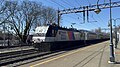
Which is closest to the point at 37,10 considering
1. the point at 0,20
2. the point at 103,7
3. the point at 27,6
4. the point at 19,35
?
the point at 27,6

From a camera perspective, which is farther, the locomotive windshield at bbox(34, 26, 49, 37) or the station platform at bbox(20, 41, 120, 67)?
the locomotive windshield at bbox(34, 26, 49, 37)

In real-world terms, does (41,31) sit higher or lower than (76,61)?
higher

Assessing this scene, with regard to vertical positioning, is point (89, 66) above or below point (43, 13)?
below

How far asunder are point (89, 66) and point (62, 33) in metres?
21.1

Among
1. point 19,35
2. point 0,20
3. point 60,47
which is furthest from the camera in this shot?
point 19,35

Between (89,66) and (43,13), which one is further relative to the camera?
(43,13)

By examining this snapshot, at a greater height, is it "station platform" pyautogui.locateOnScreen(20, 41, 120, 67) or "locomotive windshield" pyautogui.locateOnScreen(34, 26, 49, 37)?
"locomotive windshield" pyautogui.locateOnScreen(34, 26, 49, 37)

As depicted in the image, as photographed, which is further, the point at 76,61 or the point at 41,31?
the point at 41,31

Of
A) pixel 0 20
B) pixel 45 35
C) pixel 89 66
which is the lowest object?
pixel 89 66

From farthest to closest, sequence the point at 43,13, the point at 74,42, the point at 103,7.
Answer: the point at 43,13, the point at 74,42, the point at 103,7

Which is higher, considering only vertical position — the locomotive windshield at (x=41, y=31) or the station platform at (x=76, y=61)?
the locomotive windshield at (x=41, y=31)

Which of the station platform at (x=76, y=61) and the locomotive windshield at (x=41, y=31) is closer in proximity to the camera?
the station platform at (x=76, y=61)

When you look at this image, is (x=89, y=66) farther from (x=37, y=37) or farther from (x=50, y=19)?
(x=50, y=19)

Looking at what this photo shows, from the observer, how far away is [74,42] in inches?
1738
